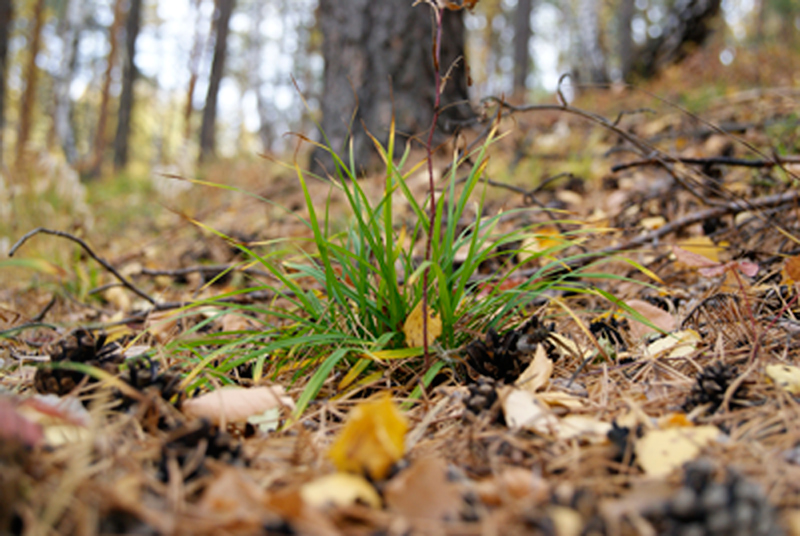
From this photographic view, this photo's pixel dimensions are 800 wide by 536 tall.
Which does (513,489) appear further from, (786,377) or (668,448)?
(786,377)

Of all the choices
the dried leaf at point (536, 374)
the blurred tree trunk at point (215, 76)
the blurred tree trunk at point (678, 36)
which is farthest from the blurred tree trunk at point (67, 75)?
the dried leaf at point (536, 374)

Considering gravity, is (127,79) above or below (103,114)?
above

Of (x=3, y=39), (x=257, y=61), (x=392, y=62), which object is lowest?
(x=392, y=62)

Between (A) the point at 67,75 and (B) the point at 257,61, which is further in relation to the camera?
(B) the point at 257,61

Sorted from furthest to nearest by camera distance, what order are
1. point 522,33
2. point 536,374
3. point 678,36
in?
point 522,33 → point 678,36 → point 536,374

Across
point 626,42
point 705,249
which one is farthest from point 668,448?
point 626,42

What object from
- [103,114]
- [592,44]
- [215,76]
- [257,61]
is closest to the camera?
[592,44]

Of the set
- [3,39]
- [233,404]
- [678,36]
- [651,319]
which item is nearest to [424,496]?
[233,404]
